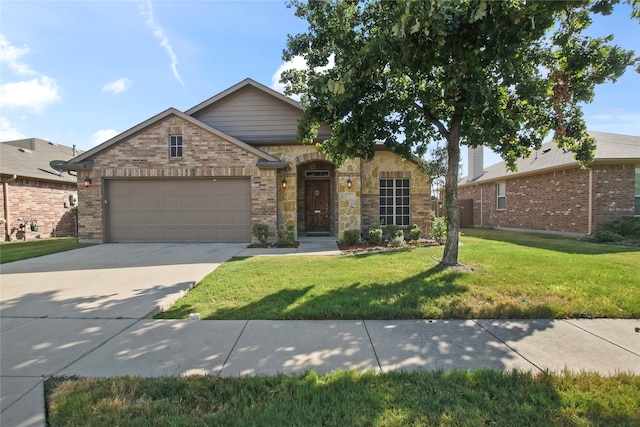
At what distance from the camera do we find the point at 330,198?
13.2m

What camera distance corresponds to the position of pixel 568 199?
1359 cm

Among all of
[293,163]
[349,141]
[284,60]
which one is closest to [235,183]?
[293,163]

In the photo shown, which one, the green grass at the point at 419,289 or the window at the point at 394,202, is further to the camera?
the window at the point at 394,202

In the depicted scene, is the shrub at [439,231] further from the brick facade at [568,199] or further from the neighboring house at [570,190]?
the brick facade at [568,199]

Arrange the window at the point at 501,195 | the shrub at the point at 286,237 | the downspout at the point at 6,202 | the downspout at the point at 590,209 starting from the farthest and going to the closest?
the window at the point at 501,195
the downspout at the point at 6,202
the downspout at the point at 590,209
the shrub at the point at 286,237

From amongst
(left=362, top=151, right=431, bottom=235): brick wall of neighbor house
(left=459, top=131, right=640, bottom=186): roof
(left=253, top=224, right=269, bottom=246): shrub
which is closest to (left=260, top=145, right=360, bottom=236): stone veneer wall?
(left=362, top=151, right=431, bottom=235): brick wall of neighbor house

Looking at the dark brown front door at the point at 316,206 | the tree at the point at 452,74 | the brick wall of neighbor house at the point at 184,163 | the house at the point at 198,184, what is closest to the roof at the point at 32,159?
the house at the point at 198,184

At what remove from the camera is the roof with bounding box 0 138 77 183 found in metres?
14.4

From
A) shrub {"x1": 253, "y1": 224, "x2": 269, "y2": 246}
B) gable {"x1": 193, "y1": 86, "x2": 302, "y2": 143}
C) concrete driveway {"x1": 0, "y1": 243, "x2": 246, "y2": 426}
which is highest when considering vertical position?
gable {"x1": 193, "y1": 86, "x2": 302, "y2": 143}

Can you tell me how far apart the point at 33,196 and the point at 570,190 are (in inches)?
994

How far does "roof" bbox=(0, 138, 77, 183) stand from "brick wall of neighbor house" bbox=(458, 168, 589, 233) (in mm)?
24723

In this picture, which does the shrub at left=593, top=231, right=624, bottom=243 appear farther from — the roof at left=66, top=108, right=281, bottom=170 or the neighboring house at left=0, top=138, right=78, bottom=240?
the neighboring house at left=0, top=138, right=78, bottom=240

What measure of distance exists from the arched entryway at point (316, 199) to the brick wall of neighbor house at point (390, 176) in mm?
1469

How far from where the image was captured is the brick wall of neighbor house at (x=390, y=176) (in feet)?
40.5
